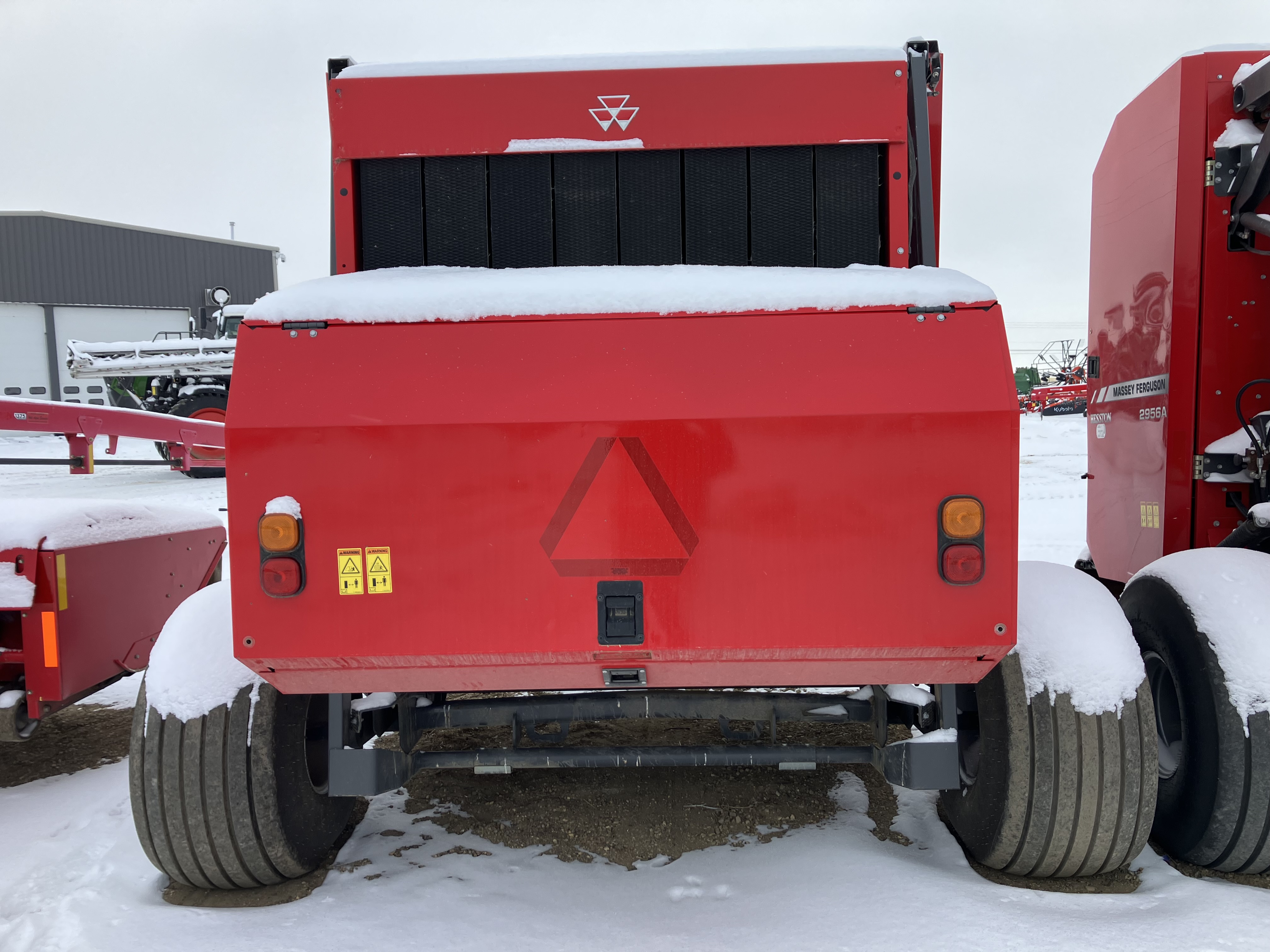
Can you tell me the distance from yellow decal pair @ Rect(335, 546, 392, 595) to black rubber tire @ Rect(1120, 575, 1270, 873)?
2.46m

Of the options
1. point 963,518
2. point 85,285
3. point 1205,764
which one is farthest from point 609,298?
point 85,285

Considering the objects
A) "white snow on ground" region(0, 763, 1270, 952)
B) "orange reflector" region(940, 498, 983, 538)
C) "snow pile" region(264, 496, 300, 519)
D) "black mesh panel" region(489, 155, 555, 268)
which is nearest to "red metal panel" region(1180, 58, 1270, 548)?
"white snow on ground" region(0, 763, 1270, 952)

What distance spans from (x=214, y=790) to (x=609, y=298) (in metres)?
1.83

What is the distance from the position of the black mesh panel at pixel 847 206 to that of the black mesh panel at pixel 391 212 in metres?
1.32

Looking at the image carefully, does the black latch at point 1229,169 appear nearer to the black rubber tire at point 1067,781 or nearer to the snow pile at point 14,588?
the black rubber tire at point 1067,781

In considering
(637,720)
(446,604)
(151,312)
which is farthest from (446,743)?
(151,312)

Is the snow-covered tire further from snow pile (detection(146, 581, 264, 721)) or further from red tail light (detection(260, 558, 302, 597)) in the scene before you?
snow pile (detection(146, 581, 264, 721))

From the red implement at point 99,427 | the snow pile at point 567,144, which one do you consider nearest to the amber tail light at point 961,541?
the snow pile at point 567,144

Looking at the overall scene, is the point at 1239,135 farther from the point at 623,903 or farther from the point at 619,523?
the point at 623,903

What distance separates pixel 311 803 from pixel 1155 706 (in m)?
2.94

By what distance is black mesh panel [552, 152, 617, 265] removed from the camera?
297 cm

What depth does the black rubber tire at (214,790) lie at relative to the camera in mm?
2586

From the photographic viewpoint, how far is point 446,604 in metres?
2.16

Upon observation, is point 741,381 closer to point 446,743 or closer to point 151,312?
point 446,743
